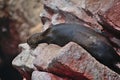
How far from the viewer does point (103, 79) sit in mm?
4535

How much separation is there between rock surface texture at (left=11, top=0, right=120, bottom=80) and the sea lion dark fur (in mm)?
114

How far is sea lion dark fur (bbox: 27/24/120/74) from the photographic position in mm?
4922

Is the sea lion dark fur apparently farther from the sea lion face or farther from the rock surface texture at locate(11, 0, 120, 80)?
the sea lion face

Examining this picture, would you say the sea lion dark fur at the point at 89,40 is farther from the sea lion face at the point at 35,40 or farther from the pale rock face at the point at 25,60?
the pale rock face at the point at 25,60

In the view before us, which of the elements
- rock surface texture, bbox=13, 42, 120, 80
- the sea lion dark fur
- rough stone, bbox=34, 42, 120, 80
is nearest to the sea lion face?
the sea lion dark fur

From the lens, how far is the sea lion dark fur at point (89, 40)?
16.1 ft

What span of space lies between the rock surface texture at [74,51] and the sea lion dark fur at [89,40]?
114 mm

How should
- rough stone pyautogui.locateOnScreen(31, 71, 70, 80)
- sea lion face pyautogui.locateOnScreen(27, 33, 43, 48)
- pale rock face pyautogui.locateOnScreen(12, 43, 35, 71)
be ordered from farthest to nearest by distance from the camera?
sea lion face pyautogui.locateOnScreen(27, 33, 43, 48) → pale rock face pyautogui.locateOnScreen(12, 43, 35, 71) → rough stone pyautogui.locateOnScreen(31, 71, 70, 80)

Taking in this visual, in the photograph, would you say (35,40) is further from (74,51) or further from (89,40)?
(74,51)

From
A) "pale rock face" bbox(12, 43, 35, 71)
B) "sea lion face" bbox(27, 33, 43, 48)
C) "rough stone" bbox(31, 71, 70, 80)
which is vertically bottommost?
"pale rock face" bbox(12, 43, 35, 71)

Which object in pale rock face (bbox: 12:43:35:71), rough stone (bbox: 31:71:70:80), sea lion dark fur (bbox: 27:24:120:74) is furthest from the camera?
pale rock face (bbox: 12:43:35:71)

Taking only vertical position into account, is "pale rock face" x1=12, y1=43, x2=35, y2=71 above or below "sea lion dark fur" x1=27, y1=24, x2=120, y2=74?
below

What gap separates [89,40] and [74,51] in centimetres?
48

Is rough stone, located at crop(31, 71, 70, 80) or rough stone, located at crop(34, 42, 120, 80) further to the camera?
rough stone, located at crop(31, 71, 70, 80)
